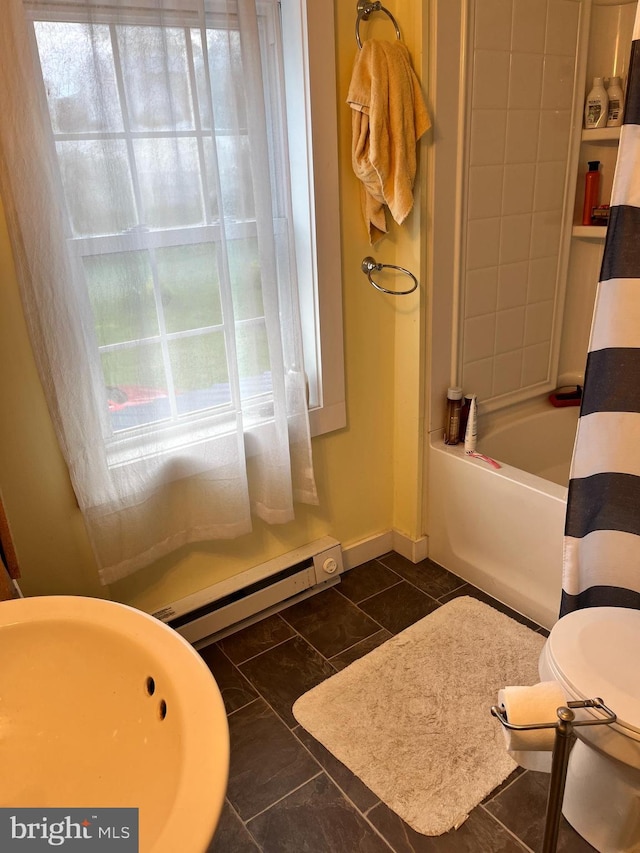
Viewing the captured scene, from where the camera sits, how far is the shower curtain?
1369mm

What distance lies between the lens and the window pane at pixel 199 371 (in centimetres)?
177

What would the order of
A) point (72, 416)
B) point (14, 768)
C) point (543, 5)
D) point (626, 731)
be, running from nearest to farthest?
1. point (14, 768)
2. point (626, 731)
3. point (72, 416)
4. point (543, 5)

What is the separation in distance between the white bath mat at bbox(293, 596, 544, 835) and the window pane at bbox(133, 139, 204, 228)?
54.0 inches

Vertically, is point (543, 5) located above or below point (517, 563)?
above

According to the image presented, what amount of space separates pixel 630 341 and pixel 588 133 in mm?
1244

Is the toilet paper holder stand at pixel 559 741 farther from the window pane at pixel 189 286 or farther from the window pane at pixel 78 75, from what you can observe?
the window pane at pixel 78 75

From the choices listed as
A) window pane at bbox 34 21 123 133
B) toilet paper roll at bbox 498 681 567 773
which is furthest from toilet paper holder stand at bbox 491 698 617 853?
window pane at bbox 34 21 123 133

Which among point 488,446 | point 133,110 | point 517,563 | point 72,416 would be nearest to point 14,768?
point 72,416

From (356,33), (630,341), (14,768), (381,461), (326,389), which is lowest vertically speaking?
(381,461)

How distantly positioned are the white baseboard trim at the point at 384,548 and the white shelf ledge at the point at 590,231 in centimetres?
128

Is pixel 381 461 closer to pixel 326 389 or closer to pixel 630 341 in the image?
pixel 326 389

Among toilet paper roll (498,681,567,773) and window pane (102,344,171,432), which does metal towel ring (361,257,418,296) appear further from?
toilet paper roll (498,681,567,773)

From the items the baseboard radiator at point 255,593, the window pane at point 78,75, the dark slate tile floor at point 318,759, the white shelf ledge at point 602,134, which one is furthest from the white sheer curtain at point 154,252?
the white shelf ledge at point 602,134

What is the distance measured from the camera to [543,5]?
6.81ft
